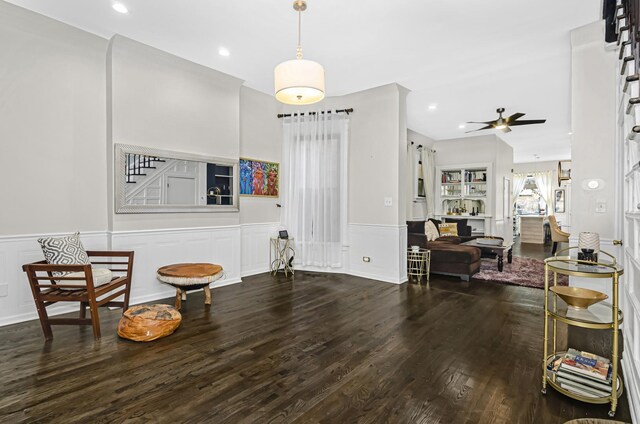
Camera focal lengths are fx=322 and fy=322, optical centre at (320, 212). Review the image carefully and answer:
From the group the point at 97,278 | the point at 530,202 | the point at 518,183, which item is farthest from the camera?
the point at 518,183

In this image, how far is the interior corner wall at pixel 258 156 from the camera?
5.44m

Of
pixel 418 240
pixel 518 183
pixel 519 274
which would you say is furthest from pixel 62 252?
pixel 518 183

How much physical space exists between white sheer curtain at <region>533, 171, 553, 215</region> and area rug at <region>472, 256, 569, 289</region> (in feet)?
18.9

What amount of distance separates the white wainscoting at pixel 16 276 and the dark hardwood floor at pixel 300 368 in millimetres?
217

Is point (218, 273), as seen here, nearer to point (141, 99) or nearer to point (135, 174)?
point (135, 174)

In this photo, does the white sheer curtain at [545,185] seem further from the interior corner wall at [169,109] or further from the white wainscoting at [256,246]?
the interior corner wall at [169,109]

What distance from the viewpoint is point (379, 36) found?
3.66 m

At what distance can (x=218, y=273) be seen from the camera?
386cm

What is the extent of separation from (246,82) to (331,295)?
3.56 m

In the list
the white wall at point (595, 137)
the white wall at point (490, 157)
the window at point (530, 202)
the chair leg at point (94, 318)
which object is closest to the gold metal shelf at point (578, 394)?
the white wall at point (595, 137)

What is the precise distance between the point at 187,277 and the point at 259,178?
2463mm

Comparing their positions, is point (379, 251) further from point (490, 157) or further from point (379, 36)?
point (490, 157)


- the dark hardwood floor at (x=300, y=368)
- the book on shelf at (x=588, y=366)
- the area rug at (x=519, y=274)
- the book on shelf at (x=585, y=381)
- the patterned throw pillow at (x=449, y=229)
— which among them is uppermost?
the patterned throw pillow at (x=449, y=229)

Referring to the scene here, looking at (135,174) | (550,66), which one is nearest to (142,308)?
(135,174)
